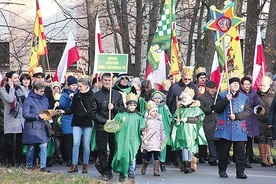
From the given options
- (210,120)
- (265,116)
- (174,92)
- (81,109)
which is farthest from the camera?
(210,120)

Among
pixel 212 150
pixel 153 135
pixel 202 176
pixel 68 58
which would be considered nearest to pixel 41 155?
pixel 153 135

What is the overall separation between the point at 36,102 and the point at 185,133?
2935mm

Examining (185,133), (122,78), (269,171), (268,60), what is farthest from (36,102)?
(268,60)

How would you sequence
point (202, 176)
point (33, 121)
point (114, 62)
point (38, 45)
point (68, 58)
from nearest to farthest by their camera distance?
1. point (114, 62)
2. point (33, 121)
3. point (202, 176)
4. point (68, 58)
5. point (38, 45)

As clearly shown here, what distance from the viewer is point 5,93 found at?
43.2 ft

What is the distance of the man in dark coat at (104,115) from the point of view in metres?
11.8

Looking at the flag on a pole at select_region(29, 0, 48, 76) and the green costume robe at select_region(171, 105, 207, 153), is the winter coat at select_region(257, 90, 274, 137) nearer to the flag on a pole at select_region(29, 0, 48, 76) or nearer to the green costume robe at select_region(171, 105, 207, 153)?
the green costume robe at select_region(171, 105, 207, 153)

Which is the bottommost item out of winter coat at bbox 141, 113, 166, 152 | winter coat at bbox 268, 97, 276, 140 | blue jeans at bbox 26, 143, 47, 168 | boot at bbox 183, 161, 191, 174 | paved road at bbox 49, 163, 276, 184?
paved road at bbox 49, 163, 276, 184

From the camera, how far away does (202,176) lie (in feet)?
42.8

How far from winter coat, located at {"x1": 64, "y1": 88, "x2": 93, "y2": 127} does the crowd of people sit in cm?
2

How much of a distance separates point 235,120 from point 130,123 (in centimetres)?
197

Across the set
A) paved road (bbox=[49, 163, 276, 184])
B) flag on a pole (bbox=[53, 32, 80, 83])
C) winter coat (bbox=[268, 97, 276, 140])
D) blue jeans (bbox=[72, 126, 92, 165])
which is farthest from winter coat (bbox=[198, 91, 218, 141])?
flag on a pole (bbox=[53, 32, 80, 83])

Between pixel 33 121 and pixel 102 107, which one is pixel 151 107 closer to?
pixel 102 107

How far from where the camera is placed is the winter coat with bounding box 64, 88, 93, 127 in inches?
513
